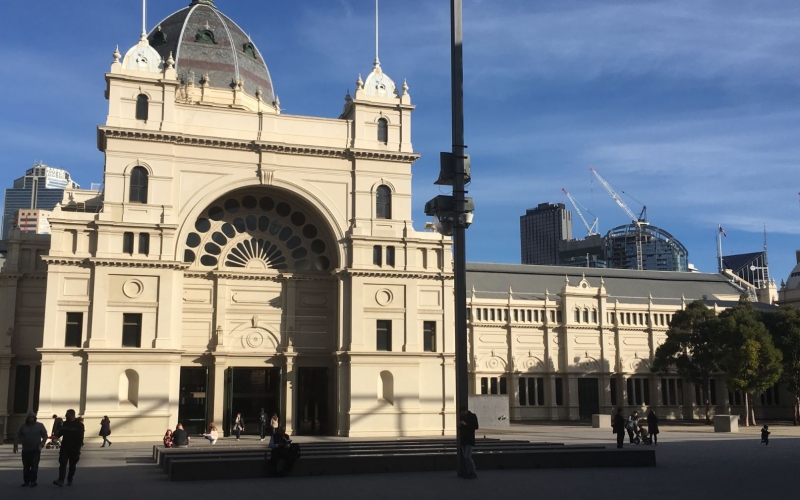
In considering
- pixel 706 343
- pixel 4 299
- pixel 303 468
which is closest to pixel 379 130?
pixel 4 299

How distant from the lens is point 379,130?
53781 millimetres

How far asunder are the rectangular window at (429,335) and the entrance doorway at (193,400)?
13.5 meters

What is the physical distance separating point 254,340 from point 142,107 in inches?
607

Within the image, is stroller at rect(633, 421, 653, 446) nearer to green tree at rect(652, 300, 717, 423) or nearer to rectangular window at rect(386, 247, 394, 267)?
rectangular window at rect(386, 247, 394, 267)

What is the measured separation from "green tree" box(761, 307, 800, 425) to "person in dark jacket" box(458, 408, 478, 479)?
59.7 meters

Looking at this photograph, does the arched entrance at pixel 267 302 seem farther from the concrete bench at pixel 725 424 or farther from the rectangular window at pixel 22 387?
the concrete bench at pixel 725 424

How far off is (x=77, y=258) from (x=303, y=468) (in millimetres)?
25713

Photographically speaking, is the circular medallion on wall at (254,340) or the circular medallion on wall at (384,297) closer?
the circular medallion on wall at (254,340)

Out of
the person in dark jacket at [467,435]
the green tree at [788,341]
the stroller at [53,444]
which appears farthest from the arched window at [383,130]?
the green tree at [788,341]

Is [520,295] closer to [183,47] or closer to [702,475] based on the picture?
[183,47]

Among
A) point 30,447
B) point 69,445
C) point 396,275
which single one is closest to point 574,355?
point 396,275

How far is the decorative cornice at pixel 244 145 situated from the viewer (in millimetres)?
48125

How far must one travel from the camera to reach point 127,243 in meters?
47.5

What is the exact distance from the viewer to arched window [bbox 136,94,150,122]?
160ft
